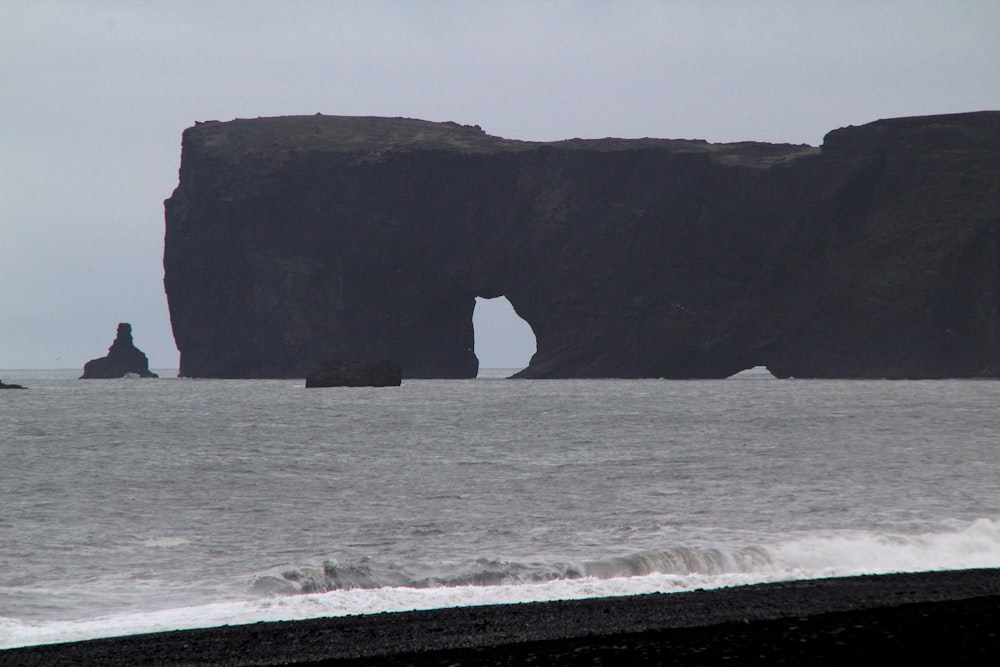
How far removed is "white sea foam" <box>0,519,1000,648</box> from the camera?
14.8 m

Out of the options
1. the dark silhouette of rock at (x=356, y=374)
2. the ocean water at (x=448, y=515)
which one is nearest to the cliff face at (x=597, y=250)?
the dark silhouette of rock at (x=356, y=374)

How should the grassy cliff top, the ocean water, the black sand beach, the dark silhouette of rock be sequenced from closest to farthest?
the black sand beach, the ocean water, the dark silhouette of rock, the grassy cliff top

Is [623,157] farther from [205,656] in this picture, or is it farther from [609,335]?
[205,656]

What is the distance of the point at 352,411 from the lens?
257ft

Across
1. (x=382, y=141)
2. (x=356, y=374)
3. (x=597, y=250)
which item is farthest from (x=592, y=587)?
(x=382, y=141)

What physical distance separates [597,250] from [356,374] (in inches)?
1914

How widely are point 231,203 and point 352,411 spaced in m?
108

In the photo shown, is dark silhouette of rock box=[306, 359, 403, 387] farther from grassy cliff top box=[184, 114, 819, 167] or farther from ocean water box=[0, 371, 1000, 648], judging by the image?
ocean water box=[0, 371, 1000, 648]

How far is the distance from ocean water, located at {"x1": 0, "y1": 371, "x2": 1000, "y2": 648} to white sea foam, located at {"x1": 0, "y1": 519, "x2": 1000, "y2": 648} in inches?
2.4

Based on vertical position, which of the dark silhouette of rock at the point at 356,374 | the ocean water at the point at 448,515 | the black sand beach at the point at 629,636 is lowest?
the dark silhouette of rock at the point at 356,374

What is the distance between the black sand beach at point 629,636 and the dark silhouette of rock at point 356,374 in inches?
4667

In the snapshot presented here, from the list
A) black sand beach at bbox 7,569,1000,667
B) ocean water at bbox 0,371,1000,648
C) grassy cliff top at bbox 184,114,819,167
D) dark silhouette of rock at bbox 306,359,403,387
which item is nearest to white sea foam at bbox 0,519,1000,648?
ocean water at bbox 0,371,1000,648

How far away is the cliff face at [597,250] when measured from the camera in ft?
518

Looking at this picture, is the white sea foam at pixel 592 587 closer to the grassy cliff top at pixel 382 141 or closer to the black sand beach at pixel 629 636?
the black sand beach at pixel 629 636
